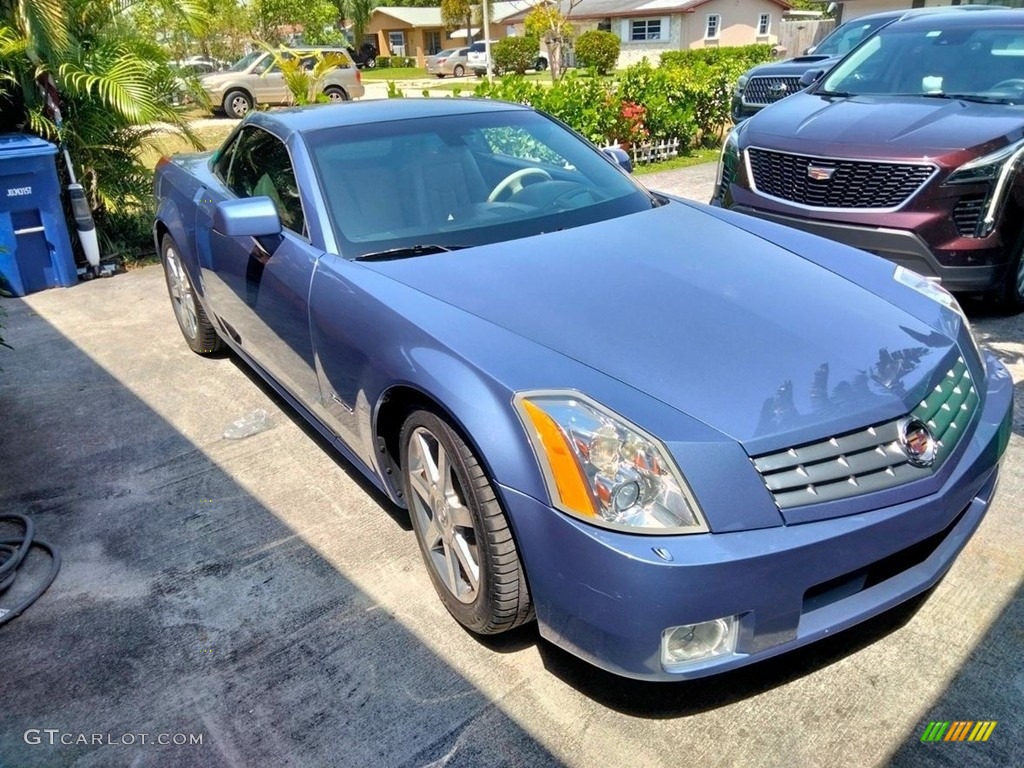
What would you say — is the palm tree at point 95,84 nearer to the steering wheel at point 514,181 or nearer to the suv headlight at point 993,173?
the steering wheel at point 514,181

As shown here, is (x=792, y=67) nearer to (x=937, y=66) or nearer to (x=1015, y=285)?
(x=937, y=66)

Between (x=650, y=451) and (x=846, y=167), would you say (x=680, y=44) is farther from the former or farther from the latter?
(x=650, y=451)

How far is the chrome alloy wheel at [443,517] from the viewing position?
246 cm

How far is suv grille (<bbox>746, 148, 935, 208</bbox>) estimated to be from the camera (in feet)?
15.2

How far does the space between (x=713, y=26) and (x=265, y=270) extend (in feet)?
151

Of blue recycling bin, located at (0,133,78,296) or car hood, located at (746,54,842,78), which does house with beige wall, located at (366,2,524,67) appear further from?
blue recycling bin, located at (0,133,78,296)

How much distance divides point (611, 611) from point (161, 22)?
7.90m

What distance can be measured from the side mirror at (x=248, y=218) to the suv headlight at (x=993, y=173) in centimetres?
363

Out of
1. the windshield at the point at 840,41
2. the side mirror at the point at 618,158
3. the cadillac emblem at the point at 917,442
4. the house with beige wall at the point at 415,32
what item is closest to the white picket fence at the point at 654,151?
the windshield at the point at 840,41

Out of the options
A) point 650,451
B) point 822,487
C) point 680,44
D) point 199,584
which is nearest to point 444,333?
point 650,451

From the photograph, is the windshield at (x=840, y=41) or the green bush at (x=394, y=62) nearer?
the windshield at (x=840, y=41)

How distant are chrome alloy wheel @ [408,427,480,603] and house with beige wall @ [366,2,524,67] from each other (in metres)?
60.5

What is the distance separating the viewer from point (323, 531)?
3.26 metres

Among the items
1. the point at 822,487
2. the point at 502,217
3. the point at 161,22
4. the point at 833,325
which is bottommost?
the point at 822,487
